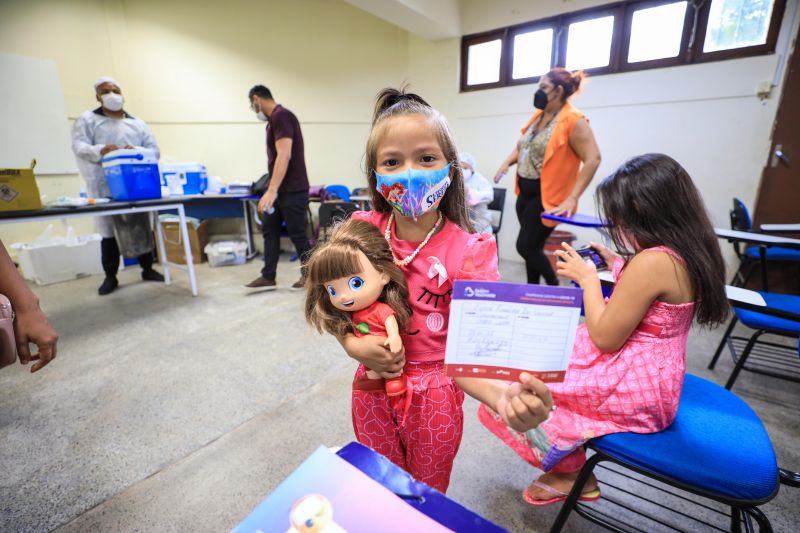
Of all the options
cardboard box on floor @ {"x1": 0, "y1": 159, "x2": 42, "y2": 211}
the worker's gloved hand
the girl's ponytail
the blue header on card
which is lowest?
the blue header on card

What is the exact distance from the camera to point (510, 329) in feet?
1.58

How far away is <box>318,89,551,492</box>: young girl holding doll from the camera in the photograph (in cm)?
73

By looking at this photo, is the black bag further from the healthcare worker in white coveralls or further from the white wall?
the white wall

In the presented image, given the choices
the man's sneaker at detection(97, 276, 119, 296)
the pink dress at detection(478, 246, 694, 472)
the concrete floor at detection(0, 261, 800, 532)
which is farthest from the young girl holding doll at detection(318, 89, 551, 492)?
the man's sneaker at detection(97, 276, 119, 296)

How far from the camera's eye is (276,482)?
4.37ft

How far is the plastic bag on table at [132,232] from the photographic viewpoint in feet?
10.4

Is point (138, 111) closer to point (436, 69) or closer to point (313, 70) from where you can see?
point (313, 70)

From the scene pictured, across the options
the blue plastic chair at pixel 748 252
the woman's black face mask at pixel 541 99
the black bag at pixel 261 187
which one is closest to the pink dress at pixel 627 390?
A: the woman's black face mask at pixel 541 99

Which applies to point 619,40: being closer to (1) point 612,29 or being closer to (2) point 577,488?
(1) point 612,29

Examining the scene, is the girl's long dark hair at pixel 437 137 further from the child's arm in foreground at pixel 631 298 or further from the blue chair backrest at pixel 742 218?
the blue chair backrest at pixel 742 218

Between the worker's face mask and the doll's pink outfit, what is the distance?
335 centimetres

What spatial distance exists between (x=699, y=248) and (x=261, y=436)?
5.49ft

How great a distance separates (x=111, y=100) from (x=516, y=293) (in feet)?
12.4

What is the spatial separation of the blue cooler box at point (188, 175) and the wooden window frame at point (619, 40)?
326 centimetres
